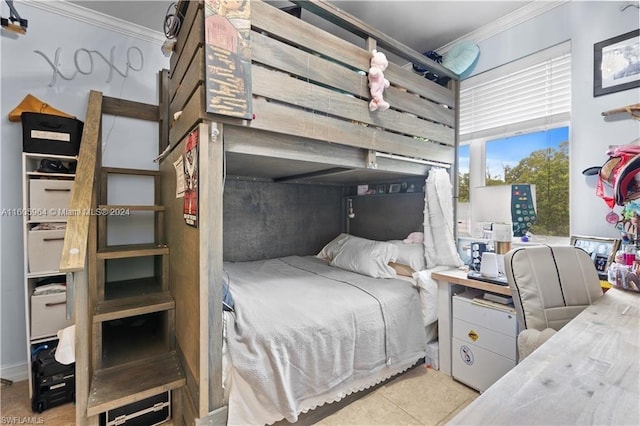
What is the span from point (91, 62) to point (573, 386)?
11.7 ft

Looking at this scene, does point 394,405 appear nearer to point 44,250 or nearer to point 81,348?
point 81,348

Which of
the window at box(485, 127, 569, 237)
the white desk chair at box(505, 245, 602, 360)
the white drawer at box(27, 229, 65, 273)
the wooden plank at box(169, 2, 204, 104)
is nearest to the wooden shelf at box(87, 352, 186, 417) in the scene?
the white drawer at box(27, 229, 65, 273)

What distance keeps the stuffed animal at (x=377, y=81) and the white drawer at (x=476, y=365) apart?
1.76 metres

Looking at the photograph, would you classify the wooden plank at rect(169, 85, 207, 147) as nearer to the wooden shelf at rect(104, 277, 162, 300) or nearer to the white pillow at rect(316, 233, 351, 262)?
the wooden shelf at rect(104, 277, 162, 300)

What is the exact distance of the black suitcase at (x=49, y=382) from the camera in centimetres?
183

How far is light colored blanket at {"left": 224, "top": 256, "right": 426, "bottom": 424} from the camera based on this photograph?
1.44 meters

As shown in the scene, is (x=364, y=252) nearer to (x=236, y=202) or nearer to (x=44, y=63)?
(x=236, y=202)

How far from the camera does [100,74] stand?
8.21 feet

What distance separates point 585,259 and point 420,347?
3.93 ft

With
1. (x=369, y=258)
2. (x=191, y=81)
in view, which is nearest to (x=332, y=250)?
(x=369, y=258)

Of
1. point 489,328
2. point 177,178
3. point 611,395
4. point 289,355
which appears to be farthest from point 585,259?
point 177,178

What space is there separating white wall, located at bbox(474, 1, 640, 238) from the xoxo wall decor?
136 inches

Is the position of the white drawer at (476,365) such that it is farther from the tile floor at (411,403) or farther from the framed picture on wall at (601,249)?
the framed picture on wall at (601,249)

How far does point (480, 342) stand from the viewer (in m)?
1.94
